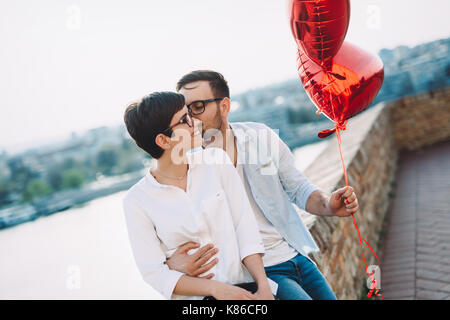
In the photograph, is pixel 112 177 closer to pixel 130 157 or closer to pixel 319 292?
pixel 130 157

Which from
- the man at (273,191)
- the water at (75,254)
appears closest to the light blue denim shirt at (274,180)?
the man at (273,191)

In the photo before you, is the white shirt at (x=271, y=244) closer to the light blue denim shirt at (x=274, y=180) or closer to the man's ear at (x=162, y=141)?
the light blue denim shirt at (x=274, y=180)

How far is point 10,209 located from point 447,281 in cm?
7678

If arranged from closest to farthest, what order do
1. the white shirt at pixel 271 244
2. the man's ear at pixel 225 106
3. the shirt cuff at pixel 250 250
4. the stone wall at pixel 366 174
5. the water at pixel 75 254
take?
1. the shirt cuff at pixel 250 250
2. the white shirt at pixel 271 244
3. the man's ear at pixel 225 106
4. the stone wall at pixel 366 174
5. the water at pixel 75 254

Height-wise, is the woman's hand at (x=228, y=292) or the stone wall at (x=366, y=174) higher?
the woman's hand at (x=228, y=292)

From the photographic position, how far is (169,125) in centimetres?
110

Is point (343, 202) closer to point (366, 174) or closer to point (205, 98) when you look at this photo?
point (205, 98)

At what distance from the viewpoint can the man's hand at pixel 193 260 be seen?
1009mm

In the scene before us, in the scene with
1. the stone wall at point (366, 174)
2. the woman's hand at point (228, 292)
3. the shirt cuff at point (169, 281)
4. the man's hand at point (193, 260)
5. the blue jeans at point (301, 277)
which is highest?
the man's hand at point (193, 260)

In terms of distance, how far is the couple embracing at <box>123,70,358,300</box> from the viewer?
1022mm

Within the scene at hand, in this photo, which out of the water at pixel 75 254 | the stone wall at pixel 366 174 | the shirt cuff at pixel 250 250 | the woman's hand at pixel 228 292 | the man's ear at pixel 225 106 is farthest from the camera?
the water at pixel 75 254

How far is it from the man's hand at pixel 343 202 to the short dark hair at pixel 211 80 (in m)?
0.57
